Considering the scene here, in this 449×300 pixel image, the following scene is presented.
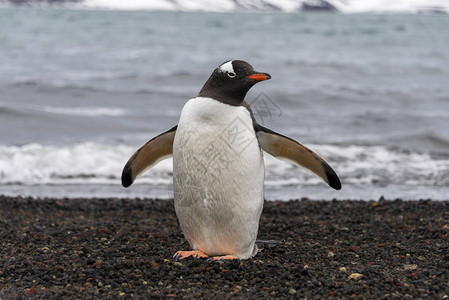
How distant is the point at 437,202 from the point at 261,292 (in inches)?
147

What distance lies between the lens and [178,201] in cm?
394

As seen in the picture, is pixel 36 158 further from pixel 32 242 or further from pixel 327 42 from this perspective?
pixel 327 42

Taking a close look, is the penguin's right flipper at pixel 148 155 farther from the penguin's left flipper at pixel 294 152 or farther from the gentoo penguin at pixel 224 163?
the penguin's left flipper at pixel 294 152

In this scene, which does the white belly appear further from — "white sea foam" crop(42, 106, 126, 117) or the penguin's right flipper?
"white sea foam" crop(42, 106, 126, 117)

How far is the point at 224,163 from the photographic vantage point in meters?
3.74

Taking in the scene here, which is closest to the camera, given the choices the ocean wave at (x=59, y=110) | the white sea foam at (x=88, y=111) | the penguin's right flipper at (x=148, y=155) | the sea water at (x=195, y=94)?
the penguin's right flipper at (x=148, y=155)

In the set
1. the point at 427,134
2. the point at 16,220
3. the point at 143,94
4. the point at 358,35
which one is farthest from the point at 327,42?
the point at 16,220

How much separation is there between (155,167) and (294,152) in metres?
4.70

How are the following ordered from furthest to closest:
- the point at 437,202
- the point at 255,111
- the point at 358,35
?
the point at 358,35 → the point at 437,202 → the point at 255,111

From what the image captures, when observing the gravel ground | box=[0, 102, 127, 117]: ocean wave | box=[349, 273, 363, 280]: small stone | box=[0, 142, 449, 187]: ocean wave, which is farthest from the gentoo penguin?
box=[0, 102, 127, 117]: ocean wave

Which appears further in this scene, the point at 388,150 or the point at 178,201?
the point at 388,150

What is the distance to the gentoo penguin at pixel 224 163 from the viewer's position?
365 cm

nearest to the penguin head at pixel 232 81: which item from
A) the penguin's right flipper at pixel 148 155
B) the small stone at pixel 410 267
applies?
the penguin's right flipper at pixel 148 155

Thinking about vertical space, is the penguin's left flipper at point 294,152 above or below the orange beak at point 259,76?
below
